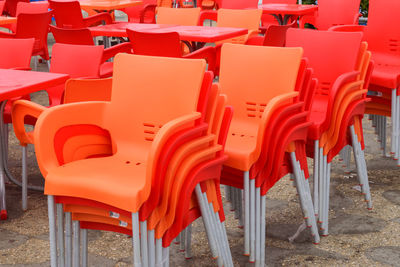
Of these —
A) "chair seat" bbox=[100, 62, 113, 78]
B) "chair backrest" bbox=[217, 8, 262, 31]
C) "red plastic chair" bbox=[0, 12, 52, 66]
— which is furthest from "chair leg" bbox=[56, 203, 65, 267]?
"chair backrest" bbox=[217, 8, 262, 31]

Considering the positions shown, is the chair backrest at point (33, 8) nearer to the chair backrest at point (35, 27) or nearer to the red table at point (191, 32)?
the chair backrest at point (35, 27)

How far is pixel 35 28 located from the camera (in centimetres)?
633

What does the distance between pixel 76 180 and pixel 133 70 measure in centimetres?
62

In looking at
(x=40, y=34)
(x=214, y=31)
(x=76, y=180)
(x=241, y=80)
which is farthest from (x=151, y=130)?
(x=40, y=34)

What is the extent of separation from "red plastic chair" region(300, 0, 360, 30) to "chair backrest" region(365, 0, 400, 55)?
6.33ft

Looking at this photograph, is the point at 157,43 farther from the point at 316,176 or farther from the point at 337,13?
the point at 337,13

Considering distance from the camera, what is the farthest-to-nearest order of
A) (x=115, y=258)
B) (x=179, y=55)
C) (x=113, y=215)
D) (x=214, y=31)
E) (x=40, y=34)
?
1. (x=40, y=34)
2. (x=214, y=31)
3. (x=179, y=55)
4. (x=115, y=258)
5. (x=113, y=215)

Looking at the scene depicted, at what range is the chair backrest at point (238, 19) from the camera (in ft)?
20.6

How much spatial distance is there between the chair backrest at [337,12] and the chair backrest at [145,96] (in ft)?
15.4

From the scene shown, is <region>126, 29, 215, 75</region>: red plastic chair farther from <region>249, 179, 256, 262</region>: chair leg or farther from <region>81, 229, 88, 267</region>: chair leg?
<region>81, 229, 88, 267</region>: chair leg

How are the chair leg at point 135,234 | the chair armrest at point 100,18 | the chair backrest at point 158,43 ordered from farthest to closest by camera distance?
the chair armrest at point 100,18
the chair backrest at point 158,43
the chair leg at point 135,234

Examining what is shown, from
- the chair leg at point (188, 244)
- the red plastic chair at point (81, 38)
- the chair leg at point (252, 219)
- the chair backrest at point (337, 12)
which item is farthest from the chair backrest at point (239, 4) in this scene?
the chair leg at point (252, 219)

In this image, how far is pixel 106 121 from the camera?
2.68 metres

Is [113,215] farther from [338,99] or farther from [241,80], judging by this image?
[338,99]
